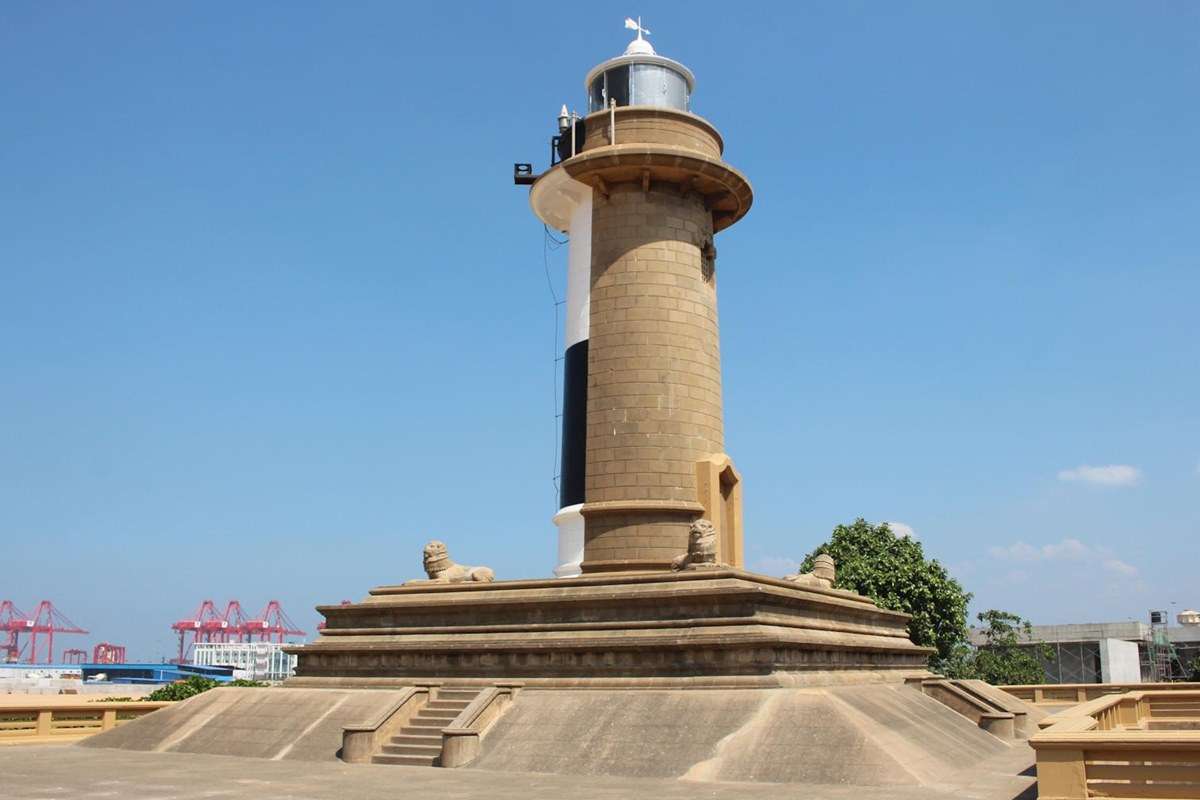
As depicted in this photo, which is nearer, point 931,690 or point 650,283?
point 931,690

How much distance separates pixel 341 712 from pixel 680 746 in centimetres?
713

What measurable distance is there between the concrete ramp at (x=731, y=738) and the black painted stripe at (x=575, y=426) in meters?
6.14

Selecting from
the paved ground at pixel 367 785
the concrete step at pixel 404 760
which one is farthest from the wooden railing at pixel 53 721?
the concrete step at pixel 404 760

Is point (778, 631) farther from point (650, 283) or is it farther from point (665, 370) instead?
point (650, 283)

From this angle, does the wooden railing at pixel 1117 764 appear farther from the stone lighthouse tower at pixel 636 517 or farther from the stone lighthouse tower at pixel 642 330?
the stone lighthouse tower at pixel 642 330

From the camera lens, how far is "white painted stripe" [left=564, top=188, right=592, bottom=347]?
947 inches

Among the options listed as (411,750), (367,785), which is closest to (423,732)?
(411,750)

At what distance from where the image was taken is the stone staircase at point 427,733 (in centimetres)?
1709

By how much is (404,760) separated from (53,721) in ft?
36.1

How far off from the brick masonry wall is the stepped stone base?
9.97 feet

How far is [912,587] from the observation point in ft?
128

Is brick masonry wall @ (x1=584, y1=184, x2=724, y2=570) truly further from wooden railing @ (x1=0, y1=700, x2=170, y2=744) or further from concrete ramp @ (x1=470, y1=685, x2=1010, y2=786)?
wooden railing @ (x1=0, y1=700, x2=170, y2=744)

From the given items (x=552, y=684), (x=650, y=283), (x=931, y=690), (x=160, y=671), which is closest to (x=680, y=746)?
(x=552, y=684)

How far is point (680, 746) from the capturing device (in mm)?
15250
